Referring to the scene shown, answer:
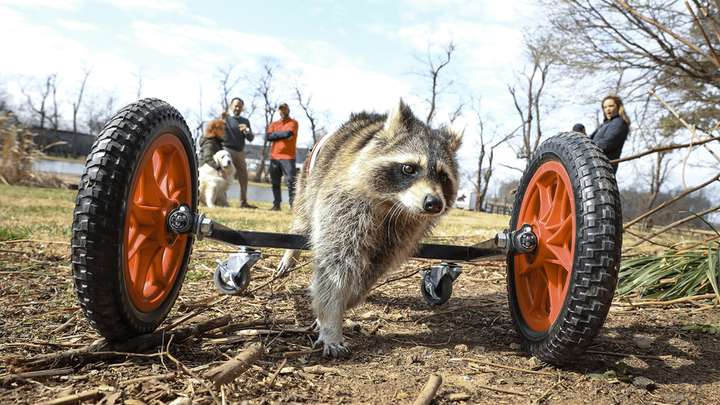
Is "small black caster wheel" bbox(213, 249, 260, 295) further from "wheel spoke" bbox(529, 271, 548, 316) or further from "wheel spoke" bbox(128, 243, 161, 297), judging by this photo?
"wheel spoke" bbox(529, 271, 548, 316)

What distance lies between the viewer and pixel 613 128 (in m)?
7.37

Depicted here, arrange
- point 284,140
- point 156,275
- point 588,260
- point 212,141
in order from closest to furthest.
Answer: point 588,260
point 156,275
point 284,140
point 212,141

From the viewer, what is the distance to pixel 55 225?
6.88 metres

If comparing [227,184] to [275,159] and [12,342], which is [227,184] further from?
[12,342]

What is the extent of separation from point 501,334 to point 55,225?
20.9 ft

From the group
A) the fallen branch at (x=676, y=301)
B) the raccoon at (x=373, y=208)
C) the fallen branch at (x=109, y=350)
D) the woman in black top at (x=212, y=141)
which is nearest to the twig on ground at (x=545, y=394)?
the raccoon at (x=373, y=208)

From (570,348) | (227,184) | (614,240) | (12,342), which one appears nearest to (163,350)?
(12,342)

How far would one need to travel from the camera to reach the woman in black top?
13.1m

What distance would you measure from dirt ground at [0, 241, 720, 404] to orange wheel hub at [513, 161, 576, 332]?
0.28m

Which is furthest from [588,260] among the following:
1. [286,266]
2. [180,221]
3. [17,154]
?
Result: [17,154]

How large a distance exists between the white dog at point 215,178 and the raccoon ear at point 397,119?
10.8 m

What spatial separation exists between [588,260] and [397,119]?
1.53 meters

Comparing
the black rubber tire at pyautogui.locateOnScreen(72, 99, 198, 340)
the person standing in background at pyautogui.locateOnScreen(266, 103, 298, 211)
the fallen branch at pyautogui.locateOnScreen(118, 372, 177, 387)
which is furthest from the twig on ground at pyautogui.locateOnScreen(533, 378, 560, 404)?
the person standing in background at pyautogui.locateOnScreen(266, 103, 298, 211)

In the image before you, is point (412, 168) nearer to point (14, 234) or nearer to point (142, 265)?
point (142, 265)
